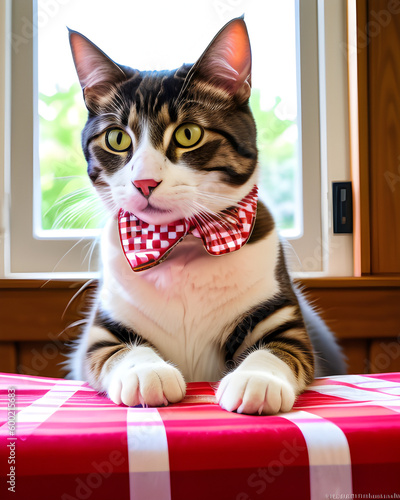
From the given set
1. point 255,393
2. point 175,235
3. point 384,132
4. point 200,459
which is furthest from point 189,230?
point 384,132

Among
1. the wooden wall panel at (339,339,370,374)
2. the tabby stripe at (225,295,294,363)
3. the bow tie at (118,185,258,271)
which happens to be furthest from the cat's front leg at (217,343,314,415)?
the wooden wall panel at (339,339,370,374)

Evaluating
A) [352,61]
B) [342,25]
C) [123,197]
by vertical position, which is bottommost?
[123,197]

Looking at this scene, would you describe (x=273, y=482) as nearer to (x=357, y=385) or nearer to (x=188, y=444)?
(x=188, y=444)

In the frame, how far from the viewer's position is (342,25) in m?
1.39

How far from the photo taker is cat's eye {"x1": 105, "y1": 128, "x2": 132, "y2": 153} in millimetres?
870

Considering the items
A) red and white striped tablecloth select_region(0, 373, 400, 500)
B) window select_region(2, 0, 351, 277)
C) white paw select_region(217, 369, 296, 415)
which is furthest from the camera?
window select_region(2, 0, 351, 277)

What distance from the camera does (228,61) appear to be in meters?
0.88

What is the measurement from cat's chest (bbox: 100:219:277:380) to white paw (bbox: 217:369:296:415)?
0.22 metres

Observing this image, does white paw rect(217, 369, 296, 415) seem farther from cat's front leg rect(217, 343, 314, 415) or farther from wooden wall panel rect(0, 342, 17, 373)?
wooden wall panel rect(0, 342, 17, 373)

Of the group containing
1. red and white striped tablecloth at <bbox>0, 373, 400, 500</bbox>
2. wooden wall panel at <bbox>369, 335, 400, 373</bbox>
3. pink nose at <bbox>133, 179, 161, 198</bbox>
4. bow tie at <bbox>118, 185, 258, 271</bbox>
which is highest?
pink nose at <bbox>133, 179, 161, 198</bbox>

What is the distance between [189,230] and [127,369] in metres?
0.27

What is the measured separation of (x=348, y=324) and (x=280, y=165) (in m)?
0.49

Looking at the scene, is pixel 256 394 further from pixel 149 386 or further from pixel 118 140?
pixel 118 140

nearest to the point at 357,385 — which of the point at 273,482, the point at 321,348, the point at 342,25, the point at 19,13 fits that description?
the point at 321,348
